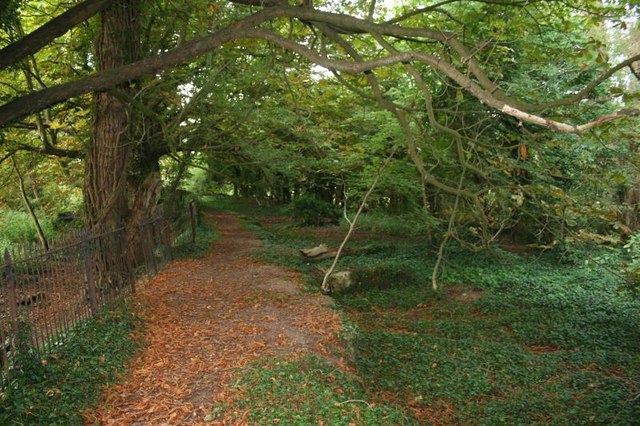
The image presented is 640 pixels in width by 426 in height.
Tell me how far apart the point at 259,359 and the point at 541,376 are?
183 inches

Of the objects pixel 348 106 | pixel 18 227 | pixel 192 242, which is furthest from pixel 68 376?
Answer: pixel 18 227

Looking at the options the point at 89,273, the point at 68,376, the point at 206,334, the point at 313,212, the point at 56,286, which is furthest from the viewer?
the point at 313,212

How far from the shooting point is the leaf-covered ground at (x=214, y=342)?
5.25 meters

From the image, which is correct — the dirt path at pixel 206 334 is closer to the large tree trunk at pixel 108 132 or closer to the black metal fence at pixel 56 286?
the black metal fence at pixel 56 286

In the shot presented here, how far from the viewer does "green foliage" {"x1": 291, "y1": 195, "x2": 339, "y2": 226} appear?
24.4 meters

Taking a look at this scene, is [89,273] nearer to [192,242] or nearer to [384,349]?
[384,349]

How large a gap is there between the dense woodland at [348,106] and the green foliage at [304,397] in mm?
1880

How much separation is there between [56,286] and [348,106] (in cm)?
1140

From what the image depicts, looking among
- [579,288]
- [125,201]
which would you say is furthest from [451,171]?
[125,201]

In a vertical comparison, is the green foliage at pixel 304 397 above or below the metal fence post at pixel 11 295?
below

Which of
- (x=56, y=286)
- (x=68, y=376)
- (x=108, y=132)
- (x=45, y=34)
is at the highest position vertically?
(x=45, y=34)

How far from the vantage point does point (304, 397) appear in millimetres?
5477

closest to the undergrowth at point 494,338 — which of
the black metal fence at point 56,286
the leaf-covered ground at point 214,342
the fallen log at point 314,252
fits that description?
the fallen log at point 314,252

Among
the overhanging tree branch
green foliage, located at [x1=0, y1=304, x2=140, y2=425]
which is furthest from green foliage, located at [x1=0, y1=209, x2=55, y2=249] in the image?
the overhanging tree branch
